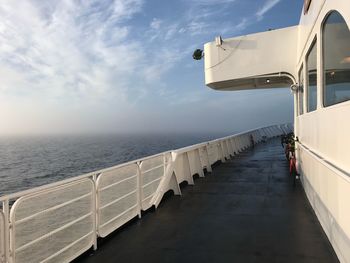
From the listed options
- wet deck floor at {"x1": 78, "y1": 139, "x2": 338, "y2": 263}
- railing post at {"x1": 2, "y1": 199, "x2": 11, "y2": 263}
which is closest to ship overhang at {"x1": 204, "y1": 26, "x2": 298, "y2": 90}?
wet deck floor at {"x1": 78, "y1": 139, "x2": 338, "y2": 263}

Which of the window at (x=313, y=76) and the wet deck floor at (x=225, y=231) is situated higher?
the window at (x=313, y=76)

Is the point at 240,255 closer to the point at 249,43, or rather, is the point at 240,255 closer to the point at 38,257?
the point at 38,257

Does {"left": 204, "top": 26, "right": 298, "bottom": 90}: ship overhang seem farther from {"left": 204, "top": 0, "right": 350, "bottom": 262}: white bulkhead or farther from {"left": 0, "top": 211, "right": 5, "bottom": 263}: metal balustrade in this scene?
{"left": 0, "top": 211, "right": 5, "bottom": 263}: metal balustrade

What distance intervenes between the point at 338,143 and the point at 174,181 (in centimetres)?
379

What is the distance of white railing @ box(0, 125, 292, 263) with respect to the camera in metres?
2.84

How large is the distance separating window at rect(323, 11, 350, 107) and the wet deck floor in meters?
1.59

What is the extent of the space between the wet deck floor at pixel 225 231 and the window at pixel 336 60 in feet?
5.23

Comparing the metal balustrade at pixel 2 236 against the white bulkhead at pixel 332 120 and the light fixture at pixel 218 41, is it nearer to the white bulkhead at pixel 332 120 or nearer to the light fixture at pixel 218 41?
the white bulkhead at pixel 332 120

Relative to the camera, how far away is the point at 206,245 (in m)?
3.88

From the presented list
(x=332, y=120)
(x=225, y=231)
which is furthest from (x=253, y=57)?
(x=332, y=120)

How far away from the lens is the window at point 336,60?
287 cm

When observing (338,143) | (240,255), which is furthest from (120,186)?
(338,143)

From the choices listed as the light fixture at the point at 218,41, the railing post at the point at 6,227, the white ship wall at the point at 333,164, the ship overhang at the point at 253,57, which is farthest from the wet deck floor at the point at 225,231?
the light fixture at the point at 218,41

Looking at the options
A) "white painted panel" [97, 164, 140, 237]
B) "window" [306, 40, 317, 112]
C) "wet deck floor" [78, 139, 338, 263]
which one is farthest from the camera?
"window" [306, 40, 317, 112]
